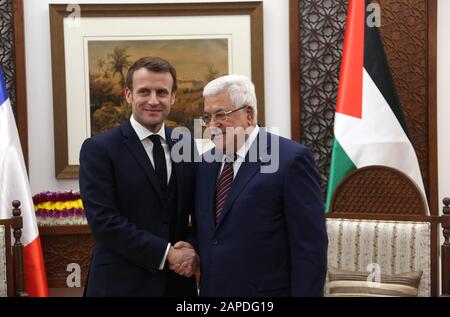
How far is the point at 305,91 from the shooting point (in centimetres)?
437

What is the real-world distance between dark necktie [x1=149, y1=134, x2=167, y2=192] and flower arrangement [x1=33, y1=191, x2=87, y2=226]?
75.5 inches

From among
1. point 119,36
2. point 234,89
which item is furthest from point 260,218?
point 119,36

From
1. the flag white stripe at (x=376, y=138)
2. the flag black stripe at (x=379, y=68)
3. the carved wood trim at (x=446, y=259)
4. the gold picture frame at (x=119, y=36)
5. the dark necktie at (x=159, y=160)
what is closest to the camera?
the dark necktie at (x=159, y=160)

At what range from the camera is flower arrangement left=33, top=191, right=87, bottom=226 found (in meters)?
4.01

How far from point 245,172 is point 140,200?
15.7 inches

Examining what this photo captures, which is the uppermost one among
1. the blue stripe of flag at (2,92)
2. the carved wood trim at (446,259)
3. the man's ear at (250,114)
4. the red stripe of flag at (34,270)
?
the blue stripe of flag at (2,92)

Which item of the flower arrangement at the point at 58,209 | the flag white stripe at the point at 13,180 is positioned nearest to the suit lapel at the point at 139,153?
the flag white stripe at the point at 13,180

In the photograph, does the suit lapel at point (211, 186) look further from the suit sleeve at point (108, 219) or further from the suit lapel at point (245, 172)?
the suit sleeve at point (108, 219)

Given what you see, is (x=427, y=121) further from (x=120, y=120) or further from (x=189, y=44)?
(x=120, y=120)

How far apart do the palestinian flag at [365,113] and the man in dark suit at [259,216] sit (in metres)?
1.88

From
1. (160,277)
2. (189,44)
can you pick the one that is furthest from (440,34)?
(160,277)

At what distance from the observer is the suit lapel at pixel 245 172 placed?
2047mm

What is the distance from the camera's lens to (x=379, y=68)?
4016mm

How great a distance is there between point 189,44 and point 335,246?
1.99 metres
